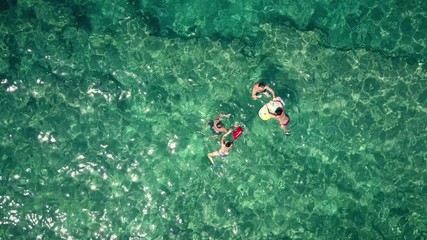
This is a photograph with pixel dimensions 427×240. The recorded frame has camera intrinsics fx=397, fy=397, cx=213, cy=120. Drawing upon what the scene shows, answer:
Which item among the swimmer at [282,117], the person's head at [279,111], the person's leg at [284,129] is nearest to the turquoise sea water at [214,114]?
the person's leg at [284,129]

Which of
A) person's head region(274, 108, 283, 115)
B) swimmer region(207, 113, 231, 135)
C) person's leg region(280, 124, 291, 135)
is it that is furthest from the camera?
person's leg region(280, 124, 291, 135)

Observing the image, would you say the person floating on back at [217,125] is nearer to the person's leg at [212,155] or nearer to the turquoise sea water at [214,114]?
the turquoise sea water at [214,114]

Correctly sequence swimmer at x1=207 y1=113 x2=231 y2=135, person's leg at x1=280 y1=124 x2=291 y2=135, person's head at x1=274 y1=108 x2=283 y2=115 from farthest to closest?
person's leg at x1=280 y1=124 x2=291 y2=135 → swimmer at x1=207 y1=113 x2=231 y2=135 → person's head at x1=274 y1=108 x2=283 y2=115

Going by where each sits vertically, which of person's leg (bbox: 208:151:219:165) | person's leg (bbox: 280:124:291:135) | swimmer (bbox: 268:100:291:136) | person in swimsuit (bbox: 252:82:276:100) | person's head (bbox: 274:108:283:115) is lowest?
person's leg (bbox: 208:151:219:165)

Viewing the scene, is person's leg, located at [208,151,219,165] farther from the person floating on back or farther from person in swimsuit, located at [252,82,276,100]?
person in swimsuit, located at [252,82,276,100]

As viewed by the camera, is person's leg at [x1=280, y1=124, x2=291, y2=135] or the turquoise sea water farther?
person's leg at [x1=280, y1=124, x2=291, y2=135]

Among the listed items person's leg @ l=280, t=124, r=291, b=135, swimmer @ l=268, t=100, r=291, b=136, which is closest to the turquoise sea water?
person's leg @ l=280, t=124, r=291, b=135

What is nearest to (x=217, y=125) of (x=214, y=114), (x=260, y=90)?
(x=214, y=114)

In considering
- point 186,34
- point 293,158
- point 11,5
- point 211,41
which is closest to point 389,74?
point 293,158
